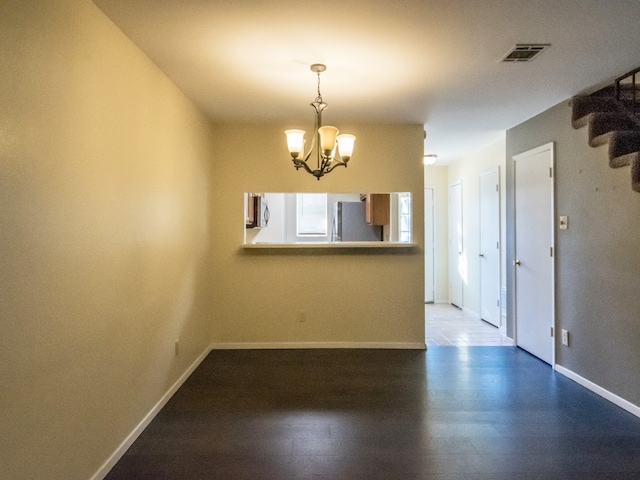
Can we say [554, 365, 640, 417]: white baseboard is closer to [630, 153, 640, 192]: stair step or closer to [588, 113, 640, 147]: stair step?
[630, 153, 640, 192]: stair step

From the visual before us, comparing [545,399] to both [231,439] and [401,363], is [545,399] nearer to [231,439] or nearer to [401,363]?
[401,363]

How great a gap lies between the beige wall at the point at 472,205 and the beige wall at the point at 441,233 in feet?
1.51

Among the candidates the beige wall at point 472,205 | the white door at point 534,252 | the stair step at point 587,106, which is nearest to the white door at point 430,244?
the beige wall at point 472,205

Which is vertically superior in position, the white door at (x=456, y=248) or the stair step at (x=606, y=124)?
the stair step at (x=606, y=124)

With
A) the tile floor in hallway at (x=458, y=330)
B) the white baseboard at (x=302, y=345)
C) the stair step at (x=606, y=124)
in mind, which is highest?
the stair step at (x=606, y=124)

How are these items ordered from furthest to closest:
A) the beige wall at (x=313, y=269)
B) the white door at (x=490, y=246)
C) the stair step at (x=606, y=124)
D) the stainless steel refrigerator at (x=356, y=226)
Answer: the stainless steel refrigerator at (x=356, y=226) < the white door at (x=490, y=246) < the beige wall at (x=313, y=269) < the stair step at (x=606, y=124)

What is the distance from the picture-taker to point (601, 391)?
2969 mm

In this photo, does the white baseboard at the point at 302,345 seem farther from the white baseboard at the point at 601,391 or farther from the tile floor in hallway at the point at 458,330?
the white baseboard at the point at 601,391

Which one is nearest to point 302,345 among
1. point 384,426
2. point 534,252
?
point 384,426

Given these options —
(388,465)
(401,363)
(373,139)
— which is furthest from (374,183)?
(388,465)

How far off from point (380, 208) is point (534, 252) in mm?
1987

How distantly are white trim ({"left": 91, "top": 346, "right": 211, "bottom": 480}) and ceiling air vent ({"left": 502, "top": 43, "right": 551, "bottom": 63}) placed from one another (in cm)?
340

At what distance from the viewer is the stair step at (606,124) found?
3047 millimetres

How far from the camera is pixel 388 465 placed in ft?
6.88
